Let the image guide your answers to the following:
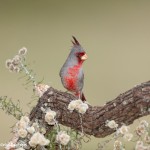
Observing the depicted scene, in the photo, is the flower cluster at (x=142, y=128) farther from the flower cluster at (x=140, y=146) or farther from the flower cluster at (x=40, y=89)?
the flower cluster at (x=40, y=89)

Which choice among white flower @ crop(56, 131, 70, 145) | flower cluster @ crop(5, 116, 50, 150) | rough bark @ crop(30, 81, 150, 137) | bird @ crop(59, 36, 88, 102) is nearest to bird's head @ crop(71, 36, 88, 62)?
bird @ crop(59, 36, 88, 102)

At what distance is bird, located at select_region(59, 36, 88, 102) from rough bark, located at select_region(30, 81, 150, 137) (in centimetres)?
17

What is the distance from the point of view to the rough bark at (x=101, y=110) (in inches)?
75.5

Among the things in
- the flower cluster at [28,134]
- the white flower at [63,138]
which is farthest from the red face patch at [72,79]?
the white flower at [63,138]

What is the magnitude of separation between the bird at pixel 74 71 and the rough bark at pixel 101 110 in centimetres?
17

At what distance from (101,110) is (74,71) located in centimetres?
32

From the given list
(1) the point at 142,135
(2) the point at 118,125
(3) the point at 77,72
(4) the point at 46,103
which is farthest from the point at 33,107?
(1) the point at 142,135

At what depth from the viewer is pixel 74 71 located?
2.27 metres

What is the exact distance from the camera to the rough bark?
192 cm

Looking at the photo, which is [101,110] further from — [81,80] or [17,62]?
[17,62]

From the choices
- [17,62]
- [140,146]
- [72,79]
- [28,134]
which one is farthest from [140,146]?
[17,62]

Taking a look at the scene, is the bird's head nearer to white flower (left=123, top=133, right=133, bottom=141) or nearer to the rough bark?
the rough bark

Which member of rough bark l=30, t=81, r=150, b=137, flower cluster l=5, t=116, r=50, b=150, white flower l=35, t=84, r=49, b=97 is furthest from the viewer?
white flower l=35, t=84, r=49, b=97

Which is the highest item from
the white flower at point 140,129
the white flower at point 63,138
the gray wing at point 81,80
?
the gray wing at point 81,80
